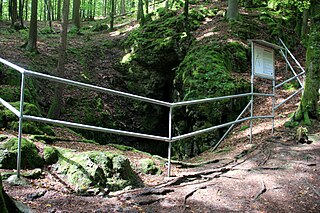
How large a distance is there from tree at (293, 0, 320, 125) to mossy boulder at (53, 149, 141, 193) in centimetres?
610

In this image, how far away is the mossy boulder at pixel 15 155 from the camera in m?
3.58

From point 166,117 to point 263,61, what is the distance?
7.61 m

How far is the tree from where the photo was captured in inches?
328

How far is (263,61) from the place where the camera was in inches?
322

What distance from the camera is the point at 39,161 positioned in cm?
389

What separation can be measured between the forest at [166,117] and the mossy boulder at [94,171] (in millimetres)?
16

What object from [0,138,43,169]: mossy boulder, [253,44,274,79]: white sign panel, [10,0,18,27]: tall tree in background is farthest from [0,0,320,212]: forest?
[10,0,18,27]: tall tree in background

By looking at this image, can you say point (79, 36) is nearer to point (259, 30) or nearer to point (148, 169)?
point (259, 30)

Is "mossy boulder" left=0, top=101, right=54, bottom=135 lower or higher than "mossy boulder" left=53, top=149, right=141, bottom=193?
higher

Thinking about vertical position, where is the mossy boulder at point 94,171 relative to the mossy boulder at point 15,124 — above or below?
below

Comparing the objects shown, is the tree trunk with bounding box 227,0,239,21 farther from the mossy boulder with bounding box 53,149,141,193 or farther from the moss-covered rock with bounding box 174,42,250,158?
the mossy boulder with bounding box 53,149,141,193

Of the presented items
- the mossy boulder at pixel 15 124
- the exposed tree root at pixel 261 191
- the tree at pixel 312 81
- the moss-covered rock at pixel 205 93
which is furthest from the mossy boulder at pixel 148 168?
the tree at pixel 312 81

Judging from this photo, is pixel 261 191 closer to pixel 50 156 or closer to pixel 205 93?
pixel 50 156

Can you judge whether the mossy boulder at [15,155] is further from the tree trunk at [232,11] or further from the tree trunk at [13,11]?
the tree trunk at [13,11]
